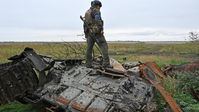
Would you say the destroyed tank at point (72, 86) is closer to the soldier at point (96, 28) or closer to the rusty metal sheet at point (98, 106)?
the rusty metal sheet at point (98, 106)

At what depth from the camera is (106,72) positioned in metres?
10.9


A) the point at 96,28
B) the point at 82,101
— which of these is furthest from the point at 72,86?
the point at 96,28

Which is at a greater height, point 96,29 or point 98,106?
point 96,29

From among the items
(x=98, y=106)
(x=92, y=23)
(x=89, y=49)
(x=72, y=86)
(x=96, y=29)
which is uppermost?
(x=92, y=23)

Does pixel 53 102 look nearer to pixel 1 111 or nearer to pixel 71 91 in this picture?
pixel 71 91

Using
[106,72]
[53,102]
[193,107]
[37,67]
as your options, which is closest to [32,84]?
[37,67]

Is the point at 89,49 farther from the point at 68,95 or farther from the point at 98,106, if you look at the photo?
the point at 98,106

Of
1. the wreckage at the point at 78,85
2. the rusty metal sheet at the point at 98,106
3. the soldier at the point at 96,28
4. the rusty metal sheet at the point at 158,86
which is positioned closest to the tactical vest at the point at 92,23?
the soldier at the point at 96,28

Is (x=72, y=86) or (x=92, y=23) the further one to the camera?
(x=92, y=23)

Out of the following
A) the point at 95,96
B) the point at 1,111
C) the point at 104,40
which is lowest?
the point at 1,111

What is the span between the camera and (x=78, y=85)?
10812 millimetres

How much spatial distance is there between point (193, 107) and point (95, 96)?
7.69ft

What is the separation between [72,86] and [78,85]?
0.20 m

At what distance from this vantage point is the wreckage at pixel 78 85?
32.2ft
